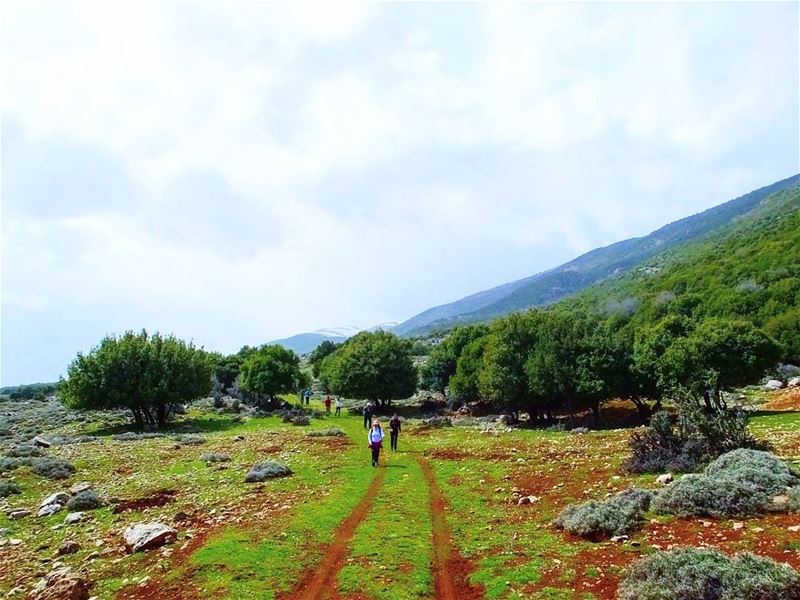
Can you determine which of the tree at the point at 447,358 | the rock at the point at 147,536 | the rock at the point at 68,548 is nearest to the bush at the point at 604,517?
the rock at the point at 147,536

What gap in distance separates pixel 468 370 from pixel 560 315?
2040 cm

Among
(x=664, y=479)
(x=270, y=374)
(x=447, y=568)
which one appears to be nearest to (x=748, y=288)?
(x=270, y=374)

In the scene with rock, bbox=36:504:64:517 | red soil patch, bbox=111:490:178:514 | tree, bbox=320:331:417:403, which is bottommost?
red soil patch, bbox=111:490:178:514

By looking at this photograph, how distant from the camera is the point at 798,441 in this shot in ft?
83.2

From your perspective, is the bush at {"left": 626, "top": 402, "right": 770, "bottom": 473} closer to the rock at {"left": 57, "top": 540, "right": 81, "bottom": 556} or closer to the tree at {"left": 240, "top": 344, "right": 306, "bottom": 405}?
the rock at {"left": 57, "top": 540, "right": 81, "bottom": 556}

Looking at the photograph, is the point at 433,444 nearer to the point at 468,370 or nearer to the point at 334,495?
the point at 334,495

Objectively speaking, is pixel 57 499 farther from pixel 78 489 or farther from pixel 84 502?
pixel 78 489

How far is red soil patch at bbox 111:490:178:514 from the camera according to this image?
2334 centimetres

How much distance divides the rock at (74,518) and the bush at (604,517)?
18393mm

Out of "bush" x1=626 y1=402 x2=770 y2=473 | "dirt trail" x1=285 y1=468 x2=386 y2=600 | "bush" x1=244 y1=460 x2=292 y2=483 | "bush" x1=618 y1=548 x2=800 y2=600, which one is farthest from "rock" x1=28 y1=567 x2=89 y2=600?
"bush" x1=626 y1=402 x2=770 y2=473

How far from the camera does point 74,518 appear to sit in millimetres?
22125

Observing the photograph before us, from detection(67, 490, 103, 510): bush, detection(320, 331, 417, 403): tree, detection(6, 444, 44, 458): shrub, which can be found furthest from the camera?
detection(320, 331, 417, 403): tree

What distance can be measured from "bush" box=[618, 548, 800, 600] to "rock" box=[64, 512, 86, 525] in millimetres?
20517

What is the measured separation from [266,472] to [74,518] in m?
9.14
